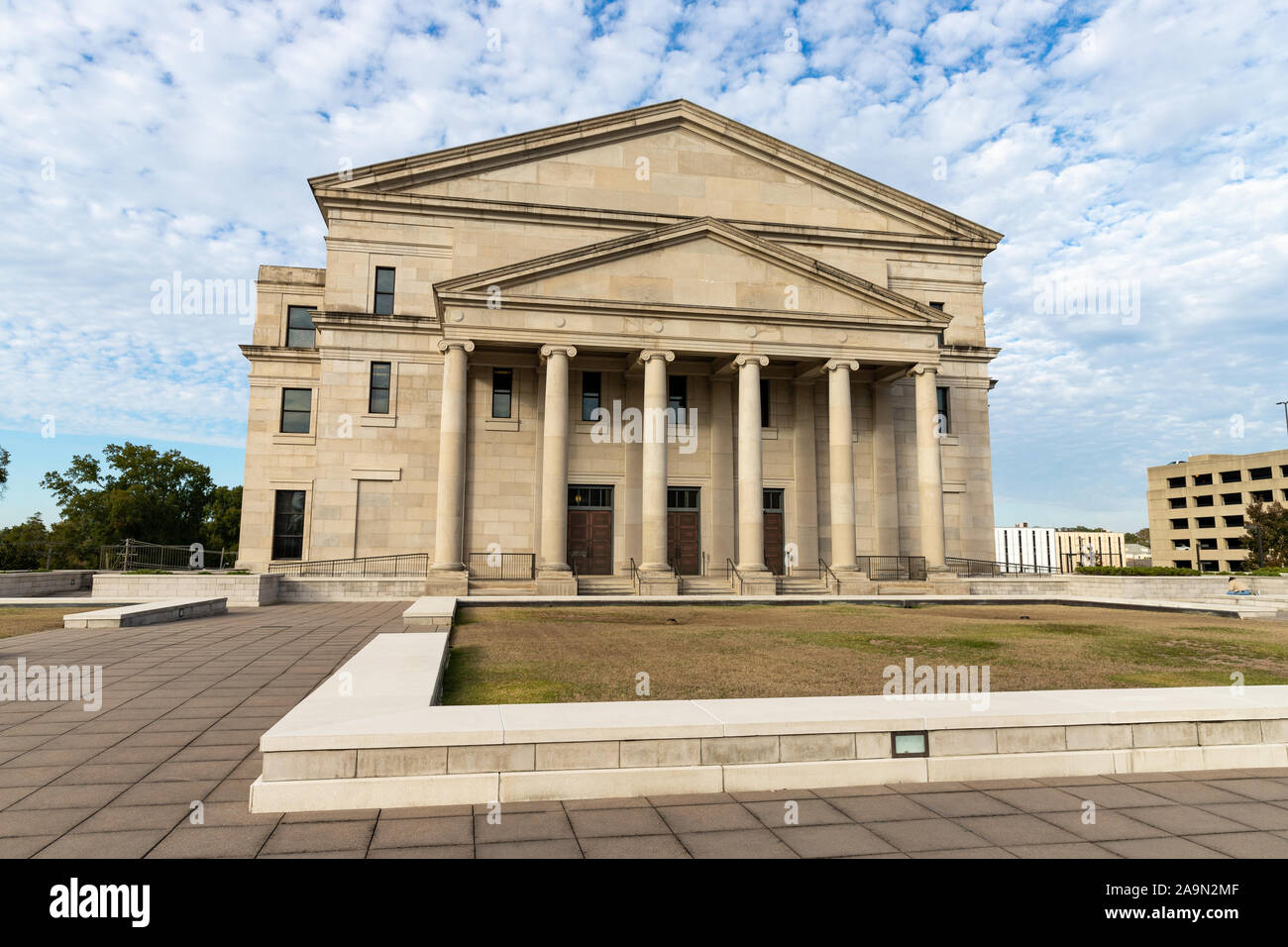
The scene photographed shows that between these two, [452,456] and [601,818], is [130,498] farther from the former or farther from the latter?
[601,818]

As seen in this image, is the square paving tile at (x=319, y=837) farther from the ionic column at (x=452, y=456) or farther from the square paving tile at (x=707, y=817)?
the ionic column at (x=452, y=456)

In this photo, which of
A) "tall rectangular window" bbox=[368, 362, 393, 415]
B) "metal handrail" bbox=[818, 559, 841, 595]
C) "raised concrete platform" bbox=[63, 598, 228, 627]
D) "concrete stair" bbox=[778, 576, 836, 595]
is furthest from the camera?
"tall rectangular window" bbox=[368, 362, 393, 415]

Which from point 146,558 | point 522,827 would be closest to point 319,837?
point 522,827

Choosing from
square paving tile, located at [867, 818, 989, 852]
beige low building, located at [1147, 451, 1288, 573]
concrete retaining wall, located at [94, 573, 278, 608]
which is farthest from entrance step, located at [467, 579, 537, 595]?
beige low building, located at [1147, 451, 1288, 573]

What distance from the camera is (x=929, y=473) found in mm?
32906

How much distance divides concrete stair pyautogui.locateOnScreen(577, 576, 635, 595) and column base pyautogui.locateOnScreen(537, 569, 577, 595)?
27.1 inches

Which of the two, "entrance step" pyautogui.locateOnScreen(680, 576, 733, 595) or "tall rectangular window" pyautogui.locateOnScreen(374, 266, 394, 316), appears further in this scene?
"tall rectangular window" pyautogui.locateOnScreen(374, 266, 394, 316)

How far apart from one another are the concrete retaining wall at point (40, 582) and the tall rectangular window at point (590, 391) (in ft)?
68.9

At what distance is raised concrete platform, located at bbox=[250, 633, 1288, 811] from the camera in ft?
18.9

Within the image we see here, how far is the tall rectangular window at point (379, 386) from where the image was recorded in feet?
110

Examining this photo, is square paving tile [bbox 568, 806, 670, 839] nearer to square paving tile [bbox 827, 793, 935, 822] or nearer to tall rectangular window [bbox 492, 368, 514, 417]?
square paving tile [bbox 827, 793, 935, 822]

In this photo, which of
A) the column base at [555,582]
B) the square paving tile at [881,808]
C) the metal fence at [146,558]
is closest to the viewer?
the square paving tile at [881,808]

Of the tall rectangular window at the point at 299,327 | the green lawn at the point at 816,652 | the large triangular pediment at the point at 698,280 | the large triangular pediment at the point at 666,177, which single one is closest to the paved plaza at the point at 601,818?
the green lawn at the point at 816,652
